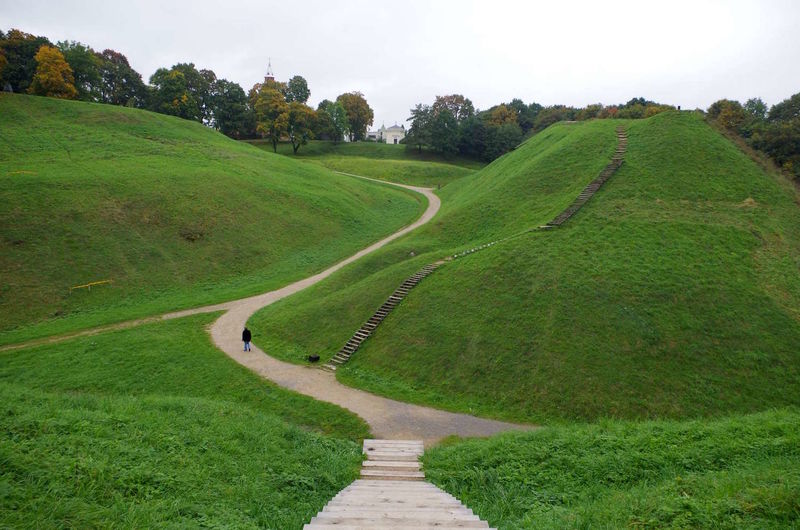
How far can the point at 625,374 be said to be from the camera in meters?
19.5

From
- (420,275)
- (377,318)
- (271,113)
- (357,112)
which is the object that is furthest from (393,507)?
(357,112)

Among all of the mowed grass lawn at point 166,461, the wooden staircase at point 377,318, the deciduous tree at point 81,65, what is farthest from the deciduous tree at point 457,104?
the mowed grass lawn at point 166,461

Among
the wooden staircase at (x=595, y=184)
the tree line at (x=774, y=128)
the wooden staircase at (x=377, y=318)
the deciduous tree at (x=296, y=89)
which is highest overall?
the deciduous tree at (x=296, y=89)

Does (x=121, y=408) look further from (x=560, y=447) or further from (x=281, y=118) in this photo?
(x=281, y=118)

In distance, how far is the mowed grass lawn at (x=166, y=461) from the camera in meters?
6.79

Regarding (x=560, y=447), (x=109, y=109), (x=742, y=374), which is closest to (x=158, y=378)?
(x=560, y=447)

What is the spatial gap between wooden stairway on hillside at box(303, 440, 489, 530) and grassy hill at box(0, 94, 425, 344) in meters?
27.0

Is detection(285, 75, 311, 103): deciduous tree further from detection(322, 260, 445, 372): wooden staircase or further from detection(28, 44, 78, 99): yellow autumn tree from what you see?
detection(322, 260, 445, 372): wooden staircase

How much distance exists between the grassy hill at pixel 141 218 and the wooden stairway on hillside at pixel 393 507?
27045 mm

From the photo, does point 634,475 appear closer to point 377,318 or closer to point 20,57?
point 377,318

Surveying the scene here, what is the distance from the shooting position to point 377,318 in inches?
1050

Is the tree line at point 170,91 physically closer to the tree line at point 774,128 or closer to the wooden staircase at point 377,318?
the wooden staircase at point 377,318

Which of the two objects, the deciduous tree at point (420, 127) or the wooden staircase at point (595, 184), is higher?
the deciduous tree at point (420, 127)

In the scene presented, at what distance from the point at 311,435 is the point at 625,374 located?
46.3ft
